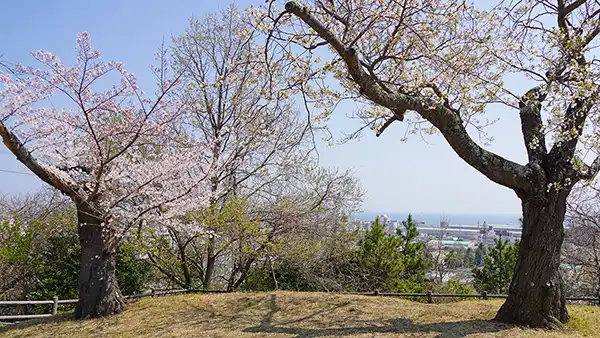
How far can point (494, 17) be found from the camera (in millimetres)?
5316

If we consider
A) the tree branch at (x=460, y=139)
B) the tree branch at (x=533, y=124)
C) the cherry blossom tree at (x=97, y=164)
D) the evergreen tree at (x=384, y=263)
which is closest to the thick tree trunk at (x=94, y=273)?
the cherry blossom tree at (x=97, y=164)

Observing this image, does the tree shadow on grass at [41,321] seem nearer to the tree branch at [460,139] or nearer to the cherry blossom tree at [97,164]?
the cherry blossom tree at [97,164]

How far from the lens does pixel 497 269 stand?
11562 millimetres

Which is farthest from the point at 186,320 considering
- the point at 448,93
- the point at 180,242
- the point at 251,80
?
the point at 251,80

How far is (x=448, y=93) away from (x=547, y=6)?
1794 millimetres

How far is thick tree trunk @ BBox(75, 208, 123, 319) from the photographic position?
6066 millimetres

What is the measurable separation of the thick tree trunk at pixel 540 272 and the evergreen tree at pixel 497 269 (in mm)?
6815

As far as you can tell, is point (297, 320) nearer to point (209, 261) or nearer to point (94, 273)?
point (94, 273)

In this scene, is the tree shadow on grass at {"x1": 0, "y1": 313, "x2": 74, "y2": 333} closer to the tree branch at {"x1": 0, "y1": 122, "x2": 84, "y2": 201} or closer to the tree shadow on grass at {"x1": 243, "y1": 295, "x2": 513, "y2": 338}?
the tree branch at {"x1": 0, "y1": 122, "x2": 84, "y2": 201}

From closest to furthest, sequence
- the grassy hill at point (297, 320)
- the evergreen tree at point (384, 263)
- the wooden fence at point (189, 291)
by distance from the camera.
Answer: the grassy hill at point (297, 320), the wooden fence at point (189, 291), the evergreen tree at point (384, 263)

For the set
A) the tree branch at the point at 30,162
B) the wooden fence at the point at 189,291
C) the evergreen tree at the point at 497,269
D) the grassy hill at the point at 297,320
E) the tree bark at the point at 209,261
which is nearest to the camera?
the grassy hill at the point at 297,320

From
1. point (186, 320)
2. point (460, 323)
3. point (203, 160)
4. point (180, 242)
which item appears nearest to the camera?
point (460, 323)

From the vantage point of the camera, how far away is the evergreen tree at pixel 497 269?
11148 millimetres

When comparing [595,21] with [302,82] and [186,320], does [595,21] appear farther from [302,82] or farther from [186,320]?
[186,320]
